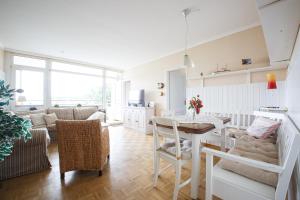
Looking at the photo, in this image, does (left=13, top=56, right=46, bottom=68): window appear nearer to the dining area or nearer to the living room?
the living room

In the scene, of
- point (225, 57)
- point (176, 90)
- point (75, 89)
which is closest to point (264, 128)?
point (225, 57)

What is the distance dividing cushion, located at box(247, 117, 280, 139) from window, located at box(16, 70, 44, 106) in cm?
619

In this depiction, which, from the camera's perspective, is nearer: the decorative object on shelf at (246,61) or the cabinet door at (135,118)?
the decorative object on shelf at (246,61)

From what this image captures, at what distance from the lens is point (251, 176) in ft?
3.51

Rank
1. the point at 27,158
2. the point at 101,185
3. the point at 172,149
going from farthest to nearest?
the point at 27,158
the point at 101,185
the point at 172,149

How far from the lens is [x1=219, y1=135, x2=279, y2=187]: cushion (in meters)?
1.03

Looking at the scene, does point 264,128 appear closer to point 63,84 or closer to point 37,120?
point 37,120

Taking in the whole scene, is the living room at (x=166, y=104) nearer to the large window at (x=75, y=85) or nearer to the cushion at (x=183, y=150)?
the cushion at (x=183, y=150)

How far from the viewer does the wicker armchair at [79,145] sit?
71.4 inches

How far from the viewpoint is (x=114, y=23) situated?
105 inches

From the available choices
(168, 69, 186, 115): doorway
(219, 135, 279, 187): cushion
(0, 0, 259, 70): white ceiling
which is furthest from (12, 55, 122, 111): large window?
(219, 135, 279, 187): cushion

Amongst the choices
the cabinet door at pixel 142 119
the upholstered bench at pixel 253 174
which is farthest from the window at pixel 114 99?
the upholstered bench at pixel 253 174

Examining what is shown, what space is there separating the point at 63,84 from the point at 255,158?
20.2 ft

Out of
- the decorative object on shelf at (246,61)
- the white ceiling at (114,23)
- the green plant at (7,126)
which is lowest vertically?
the green plant at (7,126)
